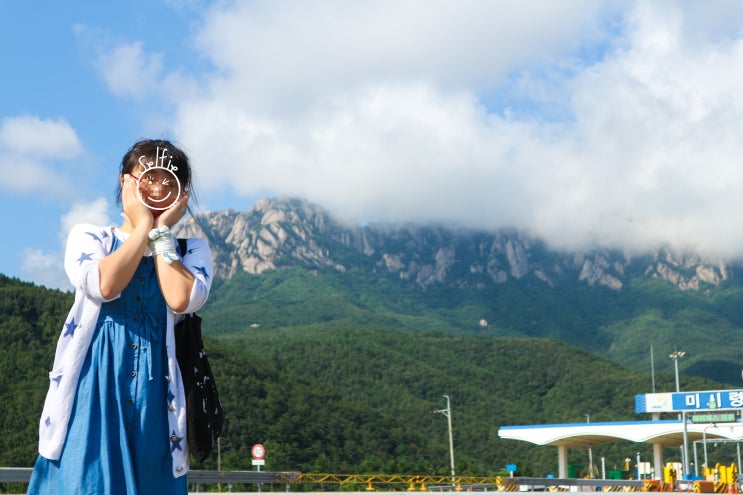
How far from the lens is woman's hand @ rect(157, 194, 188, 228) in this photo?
3.40m

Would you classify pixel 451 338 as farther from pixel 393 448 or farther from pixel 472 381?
pixel 393 448

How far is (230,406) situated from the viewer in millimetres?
68438

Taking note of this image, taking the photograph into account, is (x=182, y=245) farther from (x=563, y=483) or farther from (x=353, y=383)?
(x=353, y=383)

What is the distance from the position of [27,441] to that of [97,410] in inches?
1798

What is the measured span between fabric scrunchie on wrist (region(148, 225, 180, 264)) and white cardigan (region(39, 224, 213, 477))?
0.13 meters

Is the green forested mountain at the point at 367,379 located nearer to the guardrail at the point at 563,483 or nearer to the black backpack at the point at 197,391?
the guardrail at the point at 563,483

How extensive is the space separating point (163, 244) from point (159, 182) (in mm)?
288

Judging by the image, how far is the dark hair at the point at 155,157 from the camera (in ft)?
11.5

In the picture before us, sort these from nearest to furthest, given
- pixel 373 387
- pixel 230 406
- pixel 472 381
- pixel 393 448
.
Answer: pixel 230 406, pixel 393 448, pixel 373 387, pixel 472 381

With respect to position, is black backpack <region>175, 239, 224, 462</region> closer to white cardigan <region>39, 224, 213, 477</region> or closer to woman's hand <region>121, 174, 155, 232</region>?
white cardigan <region>39, 224, 213, 477</region>

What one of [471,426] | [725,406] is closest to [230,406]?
[725,406]

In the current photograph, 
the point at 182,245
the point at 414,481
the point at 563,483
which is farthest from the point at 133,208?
the point at 414,481

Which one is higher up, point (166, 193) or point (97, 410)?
point (166, 193)

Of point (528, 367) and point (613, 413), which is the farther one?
point (528, 367)
